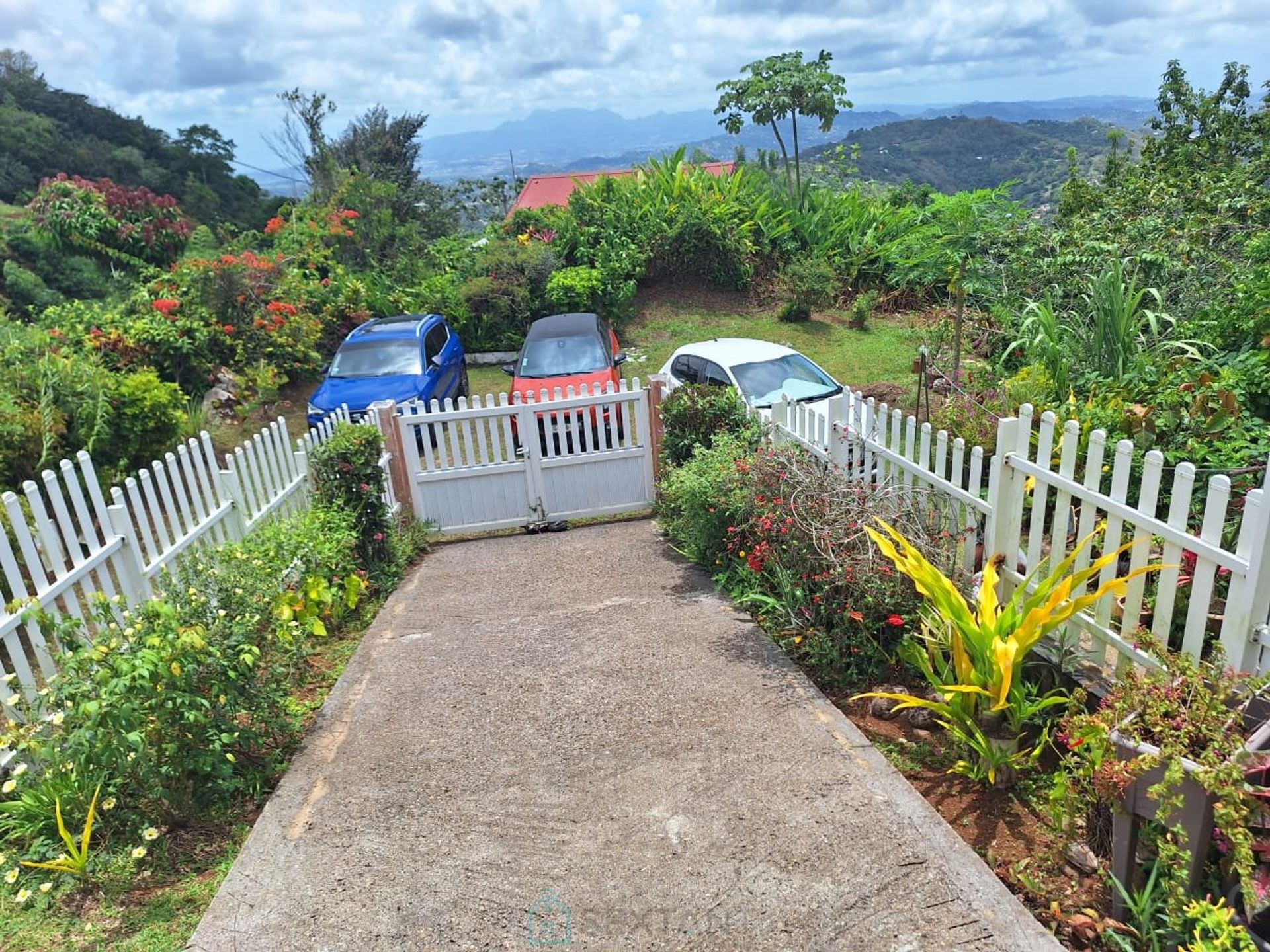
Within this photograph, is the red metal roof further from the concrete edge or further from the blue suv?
the concrete edge

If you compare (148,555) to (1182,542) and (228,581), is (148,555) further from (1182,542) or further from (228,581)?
(1182,542)

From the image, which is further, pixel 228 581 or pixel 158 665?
pixel 228 581

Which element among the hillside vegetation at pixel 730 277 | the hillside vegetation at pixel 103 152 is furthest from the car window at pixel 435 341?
the hillside vegetation at pixel 103 152

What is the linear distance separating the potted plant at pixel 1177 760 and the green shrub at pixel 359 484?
5.21 meters

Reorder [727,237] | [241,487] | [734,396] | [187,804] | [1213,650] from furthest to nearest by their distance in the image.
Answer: [727,237], [734,396], [241,487], [187,804], [1213,650]

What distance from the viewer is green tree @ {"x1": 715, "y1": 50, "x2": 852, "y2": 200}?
20.0 metres

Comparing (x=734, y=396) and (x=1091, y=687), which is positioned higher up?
(x=734, y=396)

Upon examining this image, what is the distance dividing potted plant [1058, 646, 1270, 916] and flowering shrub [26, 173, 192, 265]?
21.0 m

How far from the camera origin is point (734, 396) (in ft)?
23.6

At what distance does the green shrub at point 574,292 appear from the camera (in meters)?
15.7

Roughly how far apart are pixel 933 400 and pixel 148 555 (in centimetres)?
772

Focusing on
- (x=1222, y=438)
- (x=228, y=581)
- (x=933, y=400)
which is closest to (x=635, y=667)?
(x=228, y=581)

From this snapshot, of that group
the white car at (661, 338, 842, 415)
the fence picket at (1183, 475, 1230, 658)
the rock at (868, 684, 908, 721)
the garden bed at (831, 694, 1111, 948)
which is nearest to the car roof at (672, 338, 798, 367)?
the white car at (661, 338, 842, 415)

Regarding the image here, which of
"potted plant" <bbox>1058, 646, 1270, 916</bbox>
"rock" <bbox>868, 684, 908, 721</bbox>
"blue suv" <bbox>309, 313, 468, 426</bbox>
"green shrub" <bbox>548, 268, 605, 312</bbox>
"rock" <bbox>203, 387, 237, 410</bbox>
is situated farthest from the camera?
"green shrub" <bbox>548, 268, 605, 312</bbox>
